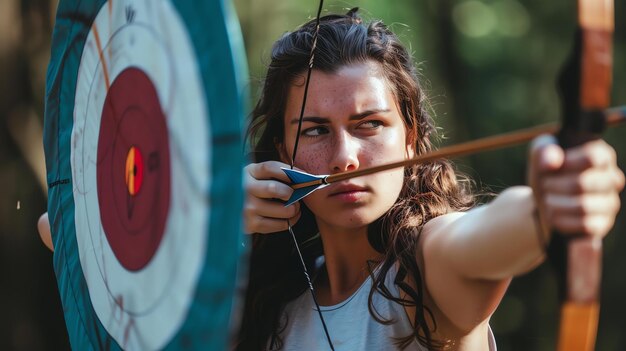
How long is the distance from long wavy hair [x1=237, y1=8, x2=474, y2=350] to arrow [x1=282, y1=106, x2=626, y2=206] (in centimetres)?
14

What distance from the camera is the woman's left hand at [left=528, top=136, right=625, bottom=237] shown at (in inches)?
27.8

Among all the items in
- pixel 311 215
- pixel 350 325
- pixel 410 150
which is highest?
pixel 410 150

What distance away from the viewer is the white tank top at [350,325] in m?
1.18

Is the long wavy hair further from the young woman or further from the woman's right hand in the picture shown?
the woman's right hand

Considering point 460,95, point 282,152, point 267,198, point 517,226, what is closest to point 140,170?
point 267,198

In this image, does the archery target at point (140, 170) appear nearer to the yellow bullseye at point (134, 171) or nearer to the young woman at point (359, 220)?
the yellow bullseye at point (134, 171)

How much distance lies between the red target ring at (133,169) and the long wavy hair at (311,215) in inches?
11.6

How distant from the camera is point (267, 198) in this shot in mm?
1273

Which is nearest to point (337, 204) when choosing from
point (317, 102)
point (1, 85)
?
point (317, 102)

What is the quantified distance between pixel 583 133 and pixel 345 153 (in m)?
0.52

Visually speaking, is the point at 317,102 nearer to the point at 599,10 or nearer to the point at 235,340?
the point at 235,340

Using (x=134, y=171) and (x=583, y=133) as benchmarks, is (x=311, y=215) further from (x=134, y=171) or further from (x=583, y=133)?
(x=583, y=133)

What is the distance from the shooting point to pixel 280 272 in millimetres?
1429

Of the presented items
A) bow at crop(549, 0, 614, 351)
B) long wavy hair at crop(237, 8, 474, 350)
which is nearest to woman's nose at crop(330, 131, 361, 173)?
long wavy hair at crop(237, 8, 474, 350)
